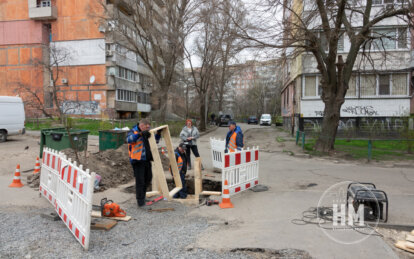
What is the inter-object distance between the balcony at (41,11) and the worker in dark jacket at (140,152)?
35.8 meters

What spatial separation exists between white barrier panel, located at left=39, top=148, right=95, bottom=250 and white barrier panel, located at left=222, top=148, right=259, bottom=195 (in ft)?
9.76

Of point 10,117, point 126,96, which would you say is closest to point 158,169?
point 10,117

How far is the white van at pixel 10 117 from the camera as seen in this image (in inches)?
672

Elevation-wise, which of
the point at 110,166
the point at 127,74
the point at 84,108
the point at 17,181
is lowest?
the point at 17,181

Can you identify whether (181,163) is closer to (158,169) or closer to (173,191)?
(173,191)

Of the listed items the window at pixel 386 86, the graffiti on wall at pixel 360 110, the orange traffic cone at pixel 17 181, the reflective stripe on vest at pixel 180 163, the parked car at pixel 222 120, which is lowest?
the orange traffic cone at pixel 17 181

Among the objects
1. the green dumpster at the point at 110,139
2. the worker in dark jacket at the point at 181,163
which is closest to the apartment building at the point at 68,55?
the green dumpster at the point at 110,139

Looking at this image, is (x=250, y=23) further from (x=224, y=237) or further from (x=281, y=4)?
(x=224, y=237)

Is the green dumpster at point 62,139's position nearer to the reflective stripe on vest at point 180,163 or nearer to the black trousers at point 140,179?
the reflective stripe on vest at point 180,163

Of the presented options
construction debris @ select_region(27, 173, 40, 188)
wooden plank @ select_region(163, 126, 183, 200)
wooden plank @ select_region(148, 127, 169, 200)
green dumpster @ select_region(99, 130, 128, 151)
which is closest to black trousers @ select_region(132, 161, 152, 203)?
wooden plank @ select_region(148, 127, 169, 200)

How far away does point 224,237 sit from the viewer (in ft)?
15.1

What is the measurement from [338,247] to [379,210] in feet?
5.26

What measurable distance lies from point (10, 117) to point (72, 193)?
15.8 m

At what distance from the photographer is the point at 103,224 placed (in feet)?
16.4
